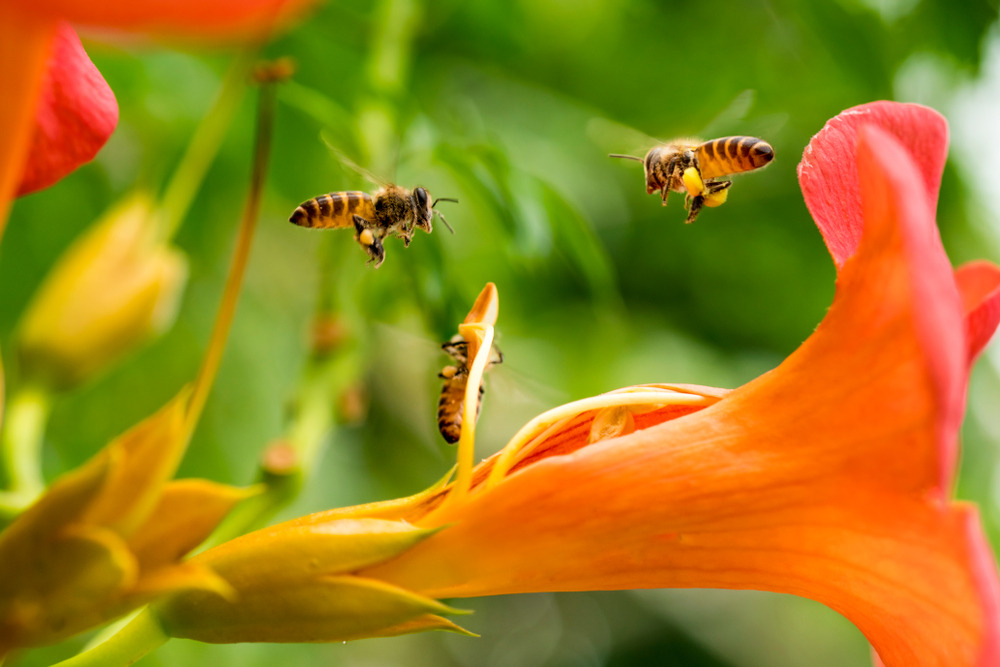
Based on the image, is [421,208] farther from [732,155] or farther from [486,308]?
[732,155]

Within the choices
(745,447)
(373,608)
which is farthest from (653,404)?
(373,608)

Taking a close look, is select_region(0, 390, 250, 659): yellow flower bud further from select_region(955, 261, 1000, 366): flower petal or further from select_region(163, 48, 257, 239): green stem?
select_region(955, 261, 1000, 366): flower petal

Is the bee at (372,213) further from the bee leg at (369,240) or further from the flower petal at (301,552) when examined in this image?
the flower petal at (301,552)

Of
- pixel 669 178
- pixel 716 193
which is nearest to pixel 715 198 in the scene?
pixel 716 193

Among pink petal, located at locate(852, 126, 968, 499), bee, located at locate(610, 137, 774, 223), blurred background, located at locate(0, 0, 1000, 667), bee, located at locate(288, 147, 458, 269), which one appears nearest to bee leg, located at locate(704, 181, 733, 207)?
bee, located at locate(610, 137, 774, 223)

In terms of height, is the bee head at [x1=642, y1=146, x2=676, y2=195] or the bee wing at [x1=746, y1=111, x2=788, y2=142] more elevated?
the bee wing at [x1=746, y1=111, x2=788, y2=142]

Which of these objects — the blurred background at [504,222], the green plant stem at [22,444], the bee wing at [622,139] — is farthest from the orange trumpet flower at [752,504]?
the bee wing at [622,139]
